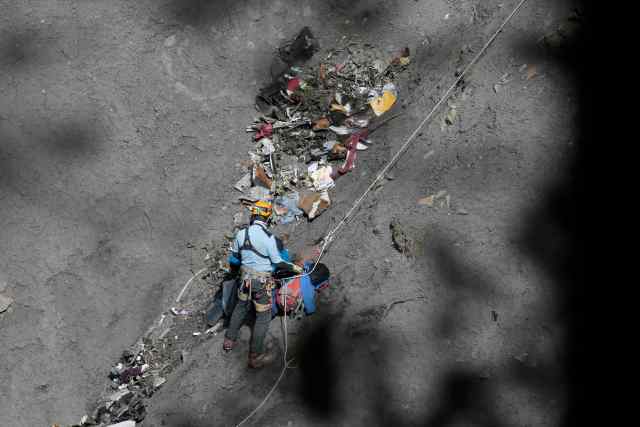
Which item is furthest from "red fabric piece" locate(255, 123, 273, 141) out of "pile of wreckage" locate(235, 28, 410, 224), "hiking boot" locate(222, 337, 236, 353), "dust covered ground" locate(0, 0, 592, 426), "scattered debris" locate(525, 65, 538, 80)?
"scattered debris" locate(525, 65, 538, 80)

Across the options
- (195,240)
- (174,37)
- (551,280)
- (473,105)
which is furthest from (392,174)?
(174,37)

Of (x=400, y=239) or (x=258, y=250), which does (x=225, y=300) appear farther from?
(x=400, y=239)

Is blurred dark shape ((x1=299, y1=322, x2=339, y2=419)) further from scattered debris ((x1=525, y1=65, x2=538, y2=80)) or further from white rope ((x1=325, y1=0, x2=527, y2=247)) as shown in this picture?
scattered debris ((x1=525, y1=65, x2=538, y2=80))

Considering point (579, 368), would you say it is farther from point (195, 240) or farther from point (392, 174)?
point (195, 240)

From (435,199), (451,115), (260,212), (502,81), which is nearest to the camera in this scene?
(260,212)

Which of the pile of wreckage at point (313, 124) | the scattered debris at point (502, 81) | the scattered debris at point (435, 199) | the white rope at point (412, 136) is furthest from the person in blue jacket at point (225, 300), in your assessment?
the scattered debris at point (502, 81)

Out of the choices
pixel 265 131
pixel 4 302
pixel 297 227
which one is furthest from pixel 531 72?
pixel 4 302
